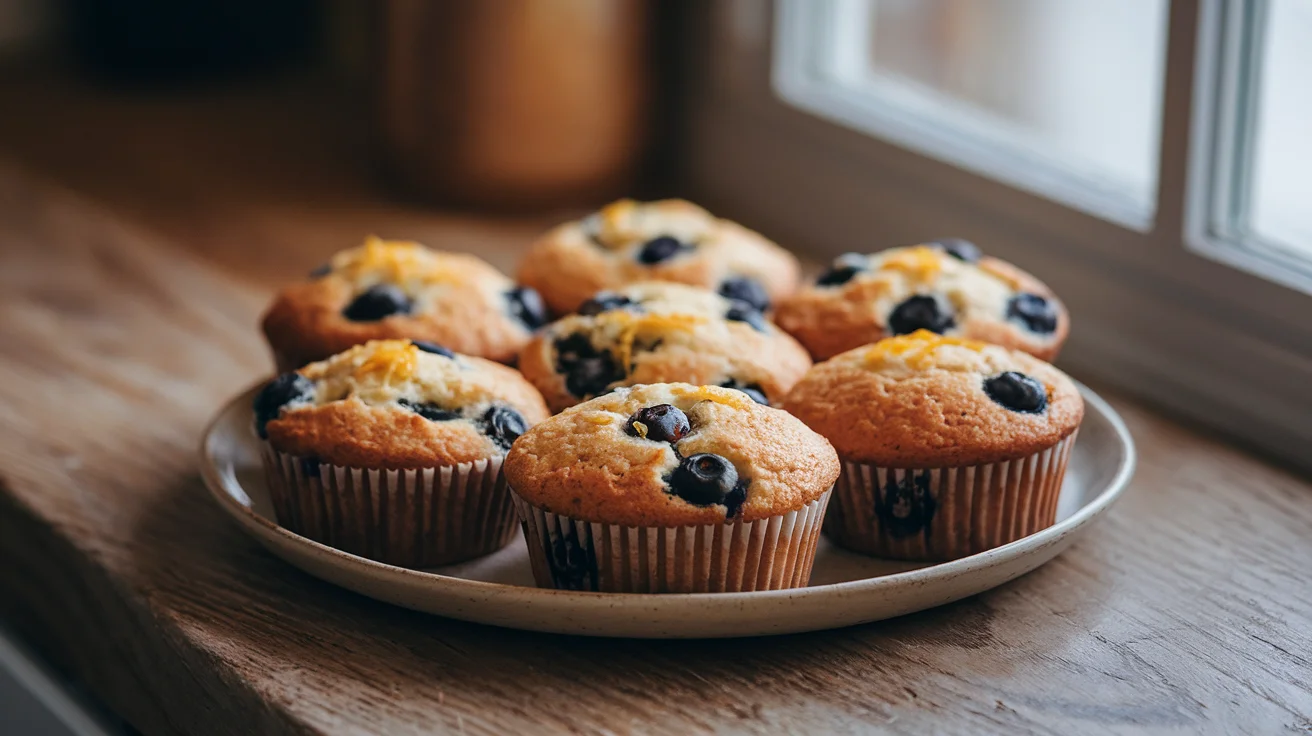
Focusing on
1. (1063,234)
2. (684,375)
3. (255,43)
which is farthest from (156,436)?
(255,43)

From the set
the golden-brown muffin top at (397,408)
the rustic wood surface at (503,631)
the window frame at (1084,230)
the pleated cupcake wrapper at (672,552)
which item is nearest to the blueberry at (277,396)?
the golden-brown muffin top at (397,408)

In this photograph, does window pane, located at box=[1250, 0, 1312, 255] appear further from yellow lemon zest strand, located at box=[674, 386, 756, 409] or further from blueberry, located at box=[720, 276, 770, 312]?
yellow lemon zest strand, located at box=[674, 386, 756, 409]

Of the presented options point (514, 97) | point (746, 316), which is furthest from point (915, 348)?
point (514, 97)

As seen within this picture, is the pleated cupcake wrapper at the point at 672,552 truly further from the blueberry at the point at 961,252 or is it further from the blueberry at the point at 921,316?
the blueberry at the point at 961,252

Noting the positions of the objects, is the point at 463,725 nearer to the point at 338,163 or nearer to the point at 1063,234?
the point at 1063,234

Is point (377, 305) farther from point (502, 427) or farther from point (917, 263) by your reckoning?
point (917, 263)

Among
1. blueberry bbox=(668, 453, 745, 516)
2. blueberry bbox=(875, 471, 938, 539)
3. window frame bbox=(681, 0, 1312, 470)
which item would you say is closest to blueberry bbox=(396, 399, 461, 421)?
blueberry bbox=(668, 453, 745, 516)
